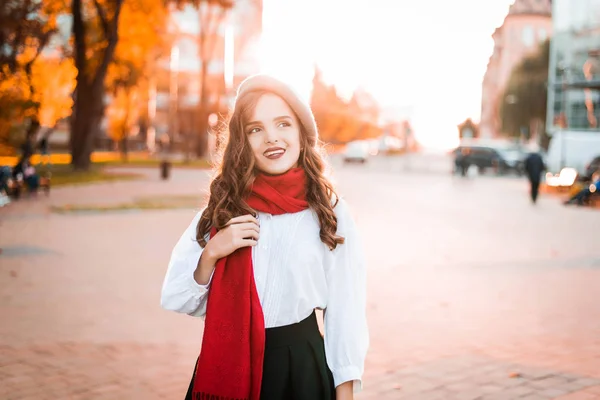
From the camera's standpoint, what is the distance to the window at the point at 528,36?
9950 cm

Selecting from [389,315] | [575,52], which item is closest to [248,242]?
[389,315]

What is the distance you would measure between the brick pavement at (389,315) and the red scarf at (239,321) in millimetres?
2476

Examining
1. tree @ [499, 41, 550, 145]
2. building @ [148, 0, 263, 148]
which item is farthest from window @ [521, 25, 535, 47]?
building @ [148, 0, 263, 148]

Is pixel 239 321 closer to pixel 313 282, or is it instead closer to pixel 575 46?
pixel 313 282

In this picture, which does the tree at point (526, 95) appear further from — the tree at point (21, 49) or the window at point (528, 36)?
the tree at point (21, 49)

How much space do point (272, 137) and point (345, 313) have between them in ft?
2.06

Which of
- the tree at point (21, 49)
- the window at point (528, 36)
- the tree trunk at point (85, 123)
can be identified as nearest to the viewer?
the tree at point (21, 49)

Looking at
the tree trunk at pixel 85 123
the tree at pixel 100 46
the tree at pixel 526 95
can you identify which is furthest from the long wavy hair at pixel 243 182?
the tree at pixel 526 95

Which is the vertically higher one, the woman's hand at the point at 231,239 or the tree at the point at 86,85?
the tree at the point at 86,85

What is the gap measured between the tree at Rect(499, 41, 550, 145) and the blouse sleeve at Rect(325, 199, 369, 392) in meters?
64.7

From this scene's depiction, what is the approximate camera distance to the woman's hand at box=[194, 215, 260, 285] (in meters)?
2.47

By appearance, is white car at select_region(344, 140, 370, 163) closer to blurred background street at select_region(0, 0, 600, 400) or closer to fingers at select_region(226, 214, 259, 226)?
blurred background street at select_region(0, 0, 600, 400)

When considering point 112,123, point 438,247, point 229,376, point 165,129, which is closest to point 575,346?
point 229,376

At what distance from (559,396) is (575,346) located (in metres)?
1.45
